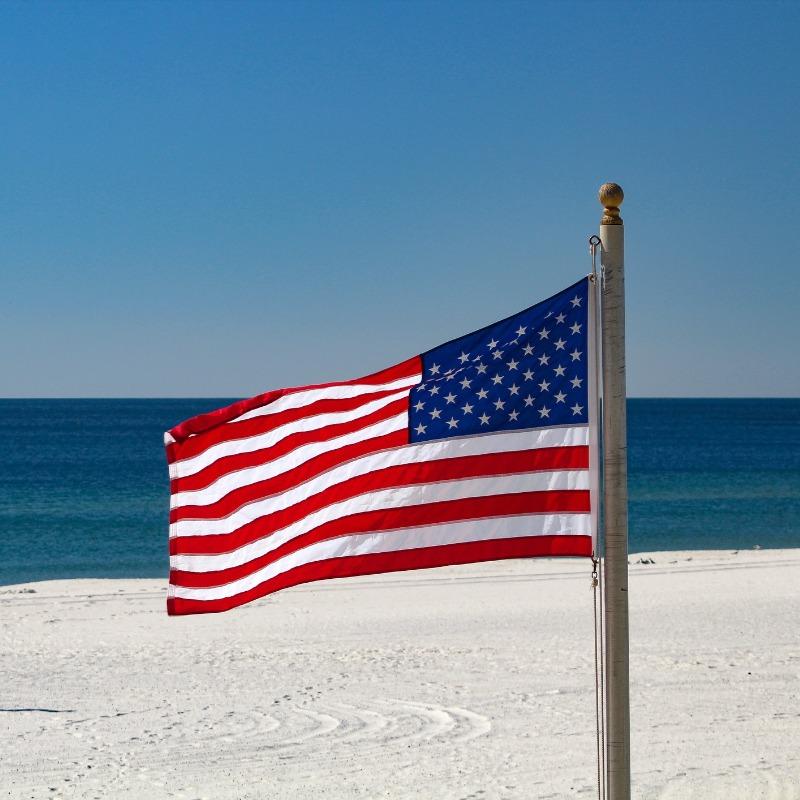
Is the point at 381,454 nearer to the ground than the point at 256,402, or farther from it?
nearer to the ground

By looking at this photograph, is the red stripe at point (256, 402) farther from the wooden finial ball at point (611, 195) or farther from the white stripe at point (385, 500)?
the wooden finial ball at point (611, 195)

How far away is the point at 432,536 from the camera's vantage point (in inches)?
216

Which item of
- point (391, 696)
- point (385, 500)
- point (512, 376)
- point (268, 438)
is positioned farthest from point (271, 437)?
point (391, 696)

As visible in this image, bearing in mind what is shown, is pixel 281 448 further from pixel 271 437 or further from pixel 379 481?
pixel 379 481

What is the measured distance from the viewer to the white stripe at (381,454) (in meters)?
5.35

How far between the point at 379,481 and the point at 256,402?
31.6 inches

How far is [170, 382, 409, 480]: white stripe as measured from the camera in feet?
18.6

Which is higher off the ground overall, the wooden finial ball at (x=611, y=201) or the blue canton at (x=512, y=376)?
the wooden finial ball at (x=611, y=201)

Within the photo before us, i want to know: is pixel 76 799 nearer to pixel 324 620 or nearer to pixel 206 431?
pixel 206 431

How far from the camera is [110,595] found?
20000 millimetres

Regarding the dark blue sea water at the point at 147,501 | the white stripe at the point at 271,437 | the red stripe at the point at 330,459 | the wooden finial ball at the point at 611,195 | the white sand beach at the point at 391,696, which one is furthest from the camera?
the dark blue sea water at the point at 147,501

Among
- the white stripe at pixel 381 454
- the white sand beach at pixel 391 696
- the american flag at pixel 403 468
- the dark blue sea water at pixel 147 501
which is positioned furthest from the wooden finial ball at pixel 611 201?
the dark blue sea water at pixel 147 501

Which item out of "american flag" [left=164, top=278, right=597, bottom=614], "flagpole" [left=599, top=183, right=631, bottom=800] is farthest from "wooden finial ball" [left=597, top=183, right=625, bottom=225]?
"american flag" [left=164, top=278, right=597, bottom=614]

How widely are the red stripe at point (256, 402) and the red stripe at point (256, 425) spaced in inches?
1.5
